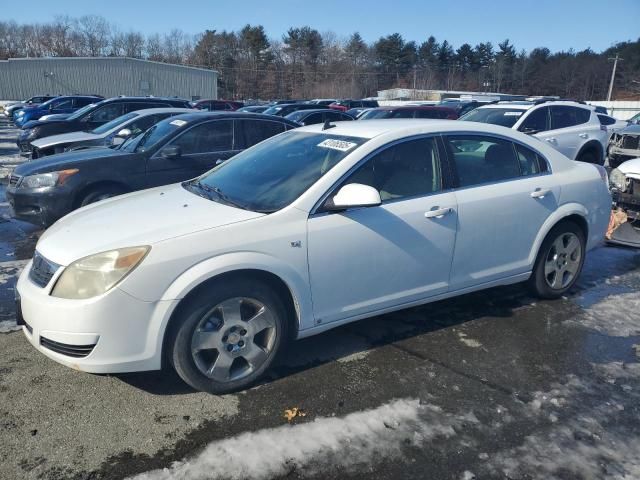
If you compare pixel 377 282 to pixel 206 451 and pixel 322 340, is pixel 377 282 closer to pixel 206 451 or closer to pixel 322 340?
pixel 322 340

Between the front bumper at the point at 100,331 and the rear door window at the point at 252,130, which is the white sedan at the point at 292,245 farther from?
the rear door window at the point at 252,130

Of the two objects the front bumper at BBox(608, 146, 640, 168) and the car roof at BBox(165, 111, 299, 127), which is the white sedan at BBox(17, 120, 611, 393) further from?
the front bumper at BBox(608, 146, 640, 168)

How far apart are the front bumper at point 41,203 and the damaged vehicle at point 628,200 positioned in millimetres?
6722

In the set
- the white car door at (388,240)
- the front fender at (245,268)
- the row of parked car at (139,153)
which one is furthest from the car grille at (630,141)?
the front fender at (245,268)

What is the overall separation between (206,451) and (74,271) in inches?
48.6

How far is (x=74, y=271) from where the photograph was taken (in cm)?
291

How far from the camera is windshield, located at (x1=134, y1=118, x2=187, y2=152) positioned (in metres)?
7.02

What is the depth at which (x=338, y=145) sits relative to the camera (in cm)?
378

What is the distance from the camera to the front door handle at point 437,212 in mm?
3740

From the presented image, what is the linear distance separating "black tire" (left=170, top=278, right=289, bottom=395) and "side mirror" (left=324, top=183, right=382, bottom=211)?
2.29ft

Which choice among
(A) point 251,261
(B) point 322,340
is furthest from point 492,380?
(A) point 251,261

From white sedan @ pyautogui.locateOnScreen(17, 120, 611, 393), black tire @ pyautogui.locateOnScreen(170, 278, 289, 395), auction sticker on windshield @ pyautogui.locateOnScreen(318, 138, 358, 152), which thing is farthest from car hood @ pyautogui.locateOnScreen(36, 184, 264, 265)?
auction sticker on windshield @ pyautogui.locateOnScreen(318, 138, 358, 152)

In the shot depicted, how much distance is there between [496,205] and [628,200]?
3123 millimetres

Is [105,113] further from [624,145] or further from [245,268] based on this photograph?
[624,145]
